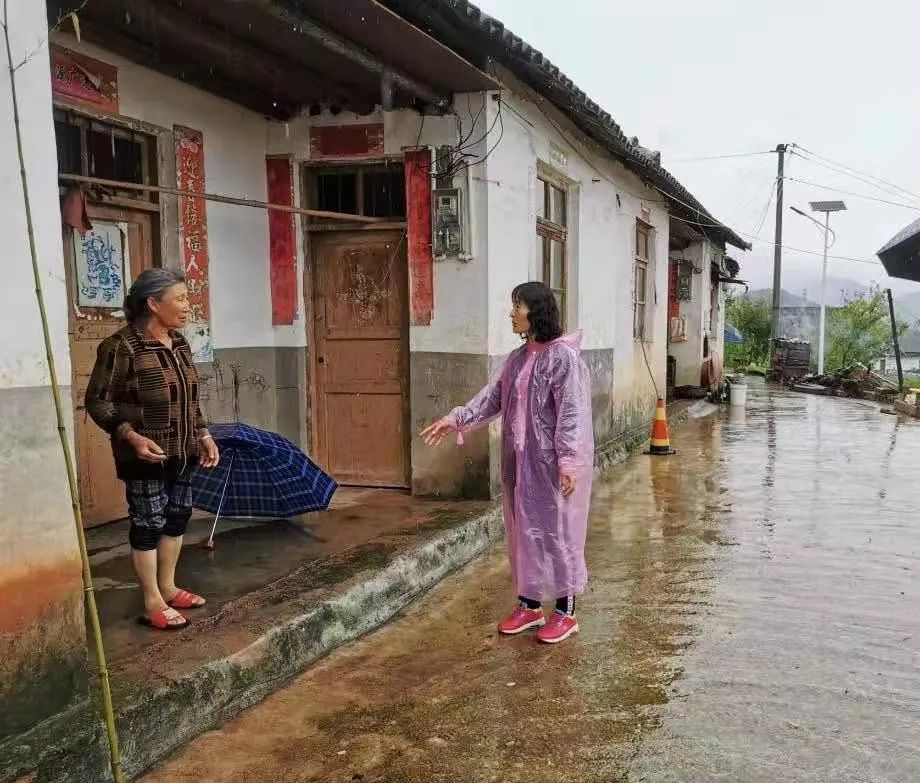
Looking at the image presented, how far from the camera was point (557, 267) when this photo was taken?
29.7ft

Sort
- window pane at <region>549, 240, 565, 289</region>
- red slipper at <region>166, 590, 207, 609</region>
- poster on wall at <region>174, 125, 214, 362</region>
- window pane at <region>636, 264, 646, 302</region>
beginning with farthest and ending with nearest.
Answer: window pane at <region>636, 264, 646, 302</region>
window pane at <region>549, 240, 565, 289</region>
poster on wall at <region>174, 125, 214, 362</region>
red slipper at <region>166, 590, 207, 609</region>

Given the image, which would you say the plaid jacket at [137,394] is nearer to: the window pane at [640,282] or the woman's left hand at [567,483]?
the woman's left hand at [567,483]

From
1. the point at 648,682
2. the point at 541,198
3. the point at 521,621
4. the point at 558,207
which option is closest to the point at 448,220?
the point at 541,198

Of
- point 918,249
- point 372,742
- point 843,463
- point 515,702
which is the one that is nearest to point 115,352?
point 372,742

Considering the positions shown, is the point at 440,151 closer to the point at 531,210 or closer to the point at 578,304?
the point at 531,210

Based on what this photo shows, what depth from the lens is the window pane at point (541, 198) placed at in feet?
26.9

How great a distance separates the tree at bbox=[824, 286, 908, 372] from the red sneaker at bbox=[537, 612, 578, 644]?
80.3ft

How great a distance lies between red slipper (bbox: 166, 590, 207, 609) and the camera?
4.08 m

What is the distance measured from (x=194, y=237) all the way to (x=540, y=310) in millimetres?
3220

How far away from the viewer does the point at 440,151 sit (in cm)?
654

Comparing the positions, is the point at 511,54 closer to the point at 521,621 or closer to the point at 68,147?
the point at 68,147

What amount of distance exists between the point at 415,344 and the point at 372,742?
4.00 m

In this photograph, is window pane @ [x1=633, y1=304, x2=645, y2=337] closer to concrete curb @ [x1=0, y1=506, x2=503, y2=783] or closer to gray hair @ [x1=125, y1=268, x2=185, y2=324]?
concrete curb @ [x1=0, y1=506, x2=503, y2=783]

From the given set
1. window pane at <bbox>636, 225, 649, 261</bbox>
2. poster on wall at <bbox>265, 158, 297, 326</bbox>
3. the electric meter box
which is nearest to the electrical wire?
window pane at <bbox>636, 225, 649, 261</bbox>
